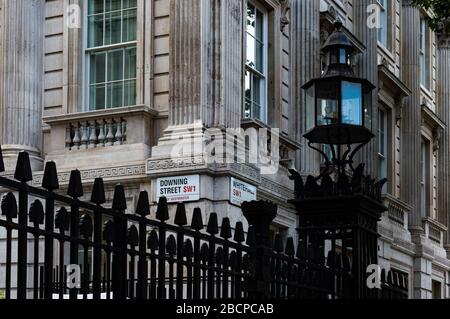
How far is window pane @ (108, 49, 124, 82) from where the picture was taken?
20.3 metres

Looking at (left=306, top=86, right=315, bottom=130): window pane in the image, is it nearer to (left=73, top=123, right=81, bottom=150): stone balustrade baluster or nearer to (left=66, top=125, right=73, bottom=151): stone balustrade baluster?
(left=73, top=123, right=81, bottom=150): stone balustrade baluster

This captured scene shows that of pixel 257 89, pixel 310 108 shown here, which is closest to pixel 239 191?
pixel 257 89

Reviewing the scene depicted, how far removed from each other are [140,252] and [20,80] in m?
13.4

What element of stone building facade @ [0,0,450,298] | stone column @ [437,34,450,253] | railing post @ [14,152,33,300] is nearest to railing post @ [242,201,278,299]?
railing post @ [14,152,33,300]

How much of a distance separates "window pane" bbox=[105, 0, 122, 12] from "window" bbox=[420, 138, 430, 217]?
15021 millimetres

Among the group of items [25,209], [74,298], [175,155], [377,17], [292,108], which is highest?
[377,17]

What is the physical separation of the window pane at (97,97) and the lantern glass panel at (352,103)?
9.26 m

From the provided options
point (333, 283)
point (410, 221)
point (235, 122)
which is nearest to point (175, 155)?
point (235, 122)

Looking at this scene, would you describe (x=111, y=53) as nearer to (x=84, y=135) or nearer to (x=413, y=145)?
(x=84, y=135)

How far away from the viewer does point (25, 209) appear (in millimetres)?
6367

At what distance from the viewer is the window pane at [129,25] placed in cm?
2023

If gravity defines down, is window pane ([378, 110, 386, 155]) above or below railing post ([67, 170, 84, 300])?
above

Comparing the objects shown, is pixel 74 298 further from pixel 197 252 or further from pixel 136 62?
pixel 136 62

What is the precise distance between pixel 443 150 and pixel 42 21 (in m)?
17.3
